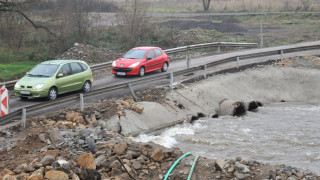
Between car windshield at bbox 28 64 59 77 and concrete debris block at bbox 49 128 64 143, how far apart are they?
5.26 metres

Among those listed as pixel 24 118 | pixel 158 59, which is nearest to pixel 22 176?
pixel 24 118

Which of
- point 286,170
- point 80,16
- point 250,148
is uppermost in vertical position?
point 80,16

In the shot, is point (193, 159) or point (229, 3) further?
point (229, 3)

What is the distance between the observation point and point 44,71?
19672mm

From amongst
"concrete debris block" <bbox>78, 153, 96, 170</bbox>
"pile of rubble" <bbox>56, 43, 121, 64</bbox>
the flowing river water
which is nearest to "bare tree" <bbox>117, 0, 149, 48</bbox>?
"pile of rubble" <bbox>56, 43, 121, 64</bbox>

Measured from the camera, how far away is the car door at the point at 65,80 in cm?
1947

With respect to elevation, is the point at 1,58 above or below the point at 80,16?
below

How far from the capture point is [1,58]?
3025cm

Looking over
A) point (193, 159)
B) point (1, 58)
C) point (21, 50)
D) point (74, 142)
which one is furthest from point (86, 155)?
point (21, 50)

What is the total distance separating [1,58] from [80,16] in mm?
6360

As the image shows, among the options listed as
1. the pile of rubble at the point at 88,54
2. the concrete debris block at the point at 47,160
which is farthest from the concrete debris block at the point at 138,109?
the pile of rubble at the point at 88,54

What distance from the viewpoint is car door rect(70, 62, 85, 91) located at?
20.2m

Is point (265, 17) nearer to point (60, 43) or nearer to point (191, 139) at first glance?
point (60, 43)

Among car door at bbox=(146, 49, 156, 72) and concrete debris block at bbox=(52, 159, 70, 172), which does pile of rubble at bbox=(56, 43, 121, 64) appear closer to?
car door at bbox=(146, 49, 156, 72)
